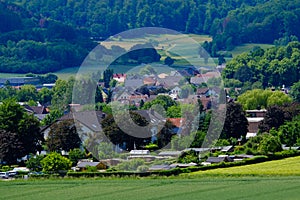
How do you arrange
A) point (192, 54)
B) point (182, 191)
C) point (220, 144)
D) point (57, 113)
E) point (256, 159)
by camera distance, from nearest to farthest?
point (182, 191) → point (256, 159) → point (220, 144) → point (57, 113) → point (192, 54)

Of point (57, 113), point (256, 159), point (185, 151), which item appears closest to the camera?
point (256, 159)

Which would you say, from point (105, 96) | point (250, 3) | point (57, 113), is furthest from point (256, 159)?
point (250, 3)

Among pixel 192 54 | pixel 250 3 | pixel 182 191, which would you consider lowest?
pixel 182 191

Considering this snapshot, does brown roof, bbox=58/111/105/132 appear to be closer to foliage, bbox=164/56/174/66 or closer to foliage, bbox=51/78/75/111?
foliage, bbox=51/78/75/111

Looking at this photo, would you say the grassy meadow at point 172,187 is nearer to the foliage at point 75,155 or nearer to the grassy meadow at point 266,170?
the grassy meadow at point 266,170

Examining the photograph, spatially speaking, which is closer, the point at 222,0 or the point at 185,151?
the point at 185,151

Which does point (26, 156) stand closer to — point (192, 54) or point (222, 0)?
point (192, 54)

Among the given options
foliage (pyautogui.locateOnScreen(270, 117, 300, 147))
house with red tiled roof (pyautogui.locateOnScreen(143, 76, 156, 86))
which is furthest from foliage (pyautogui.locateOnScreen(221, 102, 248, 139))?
house with red tiled roof (pyautogui.locateOnScreen(143, 76, 156, 86))
